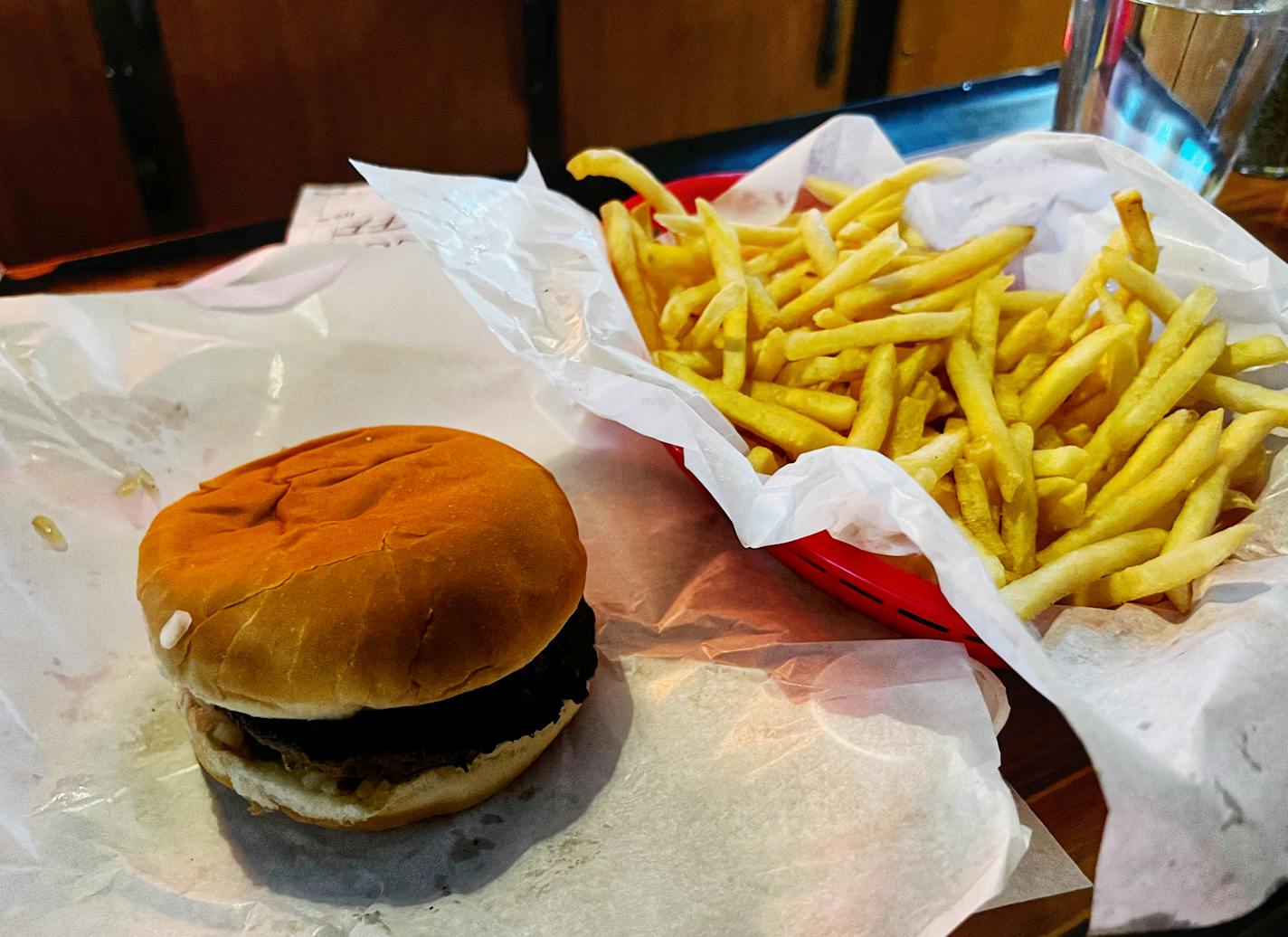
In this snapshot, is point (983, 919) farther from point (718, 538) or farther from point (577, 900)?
point (718, 538)

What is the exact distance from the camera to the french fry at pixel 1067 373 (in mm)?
1155

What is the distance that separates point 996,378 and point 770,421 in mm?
309

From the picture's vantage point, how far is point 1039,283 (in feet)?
5.18

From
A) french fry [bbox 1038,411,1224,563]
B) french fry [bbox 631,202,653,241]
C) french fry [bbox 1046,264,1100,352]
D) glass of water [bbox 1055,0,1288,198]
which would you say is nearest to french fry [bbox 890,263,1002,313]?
french fry [bbox 1046,264,1100,352]

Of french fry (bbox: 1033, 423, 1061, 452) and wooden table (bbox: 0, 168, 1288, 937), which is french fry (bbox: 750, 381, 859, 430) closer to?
french fry (bbox: 1033, 423, 1061, 452)

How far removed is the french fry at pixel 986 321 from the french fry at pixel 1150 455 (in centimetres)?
20

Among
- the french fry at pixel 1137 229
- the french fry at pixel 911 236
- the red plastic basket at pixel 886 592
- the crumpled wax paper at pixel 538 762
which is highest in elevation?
the french fry at pixel 1137 229

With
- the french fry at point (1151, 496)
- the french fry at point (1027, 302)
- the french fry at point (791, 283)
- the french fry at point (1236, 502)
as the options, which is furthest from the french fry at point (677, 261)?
the french fry at point (1236, 502)

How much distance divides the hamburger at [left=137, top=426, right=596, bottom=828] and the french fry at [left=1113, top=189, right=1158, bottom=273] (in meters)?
0.84

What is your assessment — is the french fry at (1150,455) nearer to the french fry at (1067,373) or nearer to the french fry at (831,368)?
the french fry at (1067,373)

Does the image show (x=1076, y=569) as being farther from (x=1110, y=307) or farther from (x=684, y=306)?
(x=684, y=306)

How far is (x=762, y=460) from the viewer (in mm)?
1183

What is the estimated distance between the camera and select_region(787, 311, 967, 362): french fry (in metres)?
1.21

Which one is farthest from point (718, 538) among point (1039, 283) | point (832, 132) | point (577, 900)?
point (832, 132)
